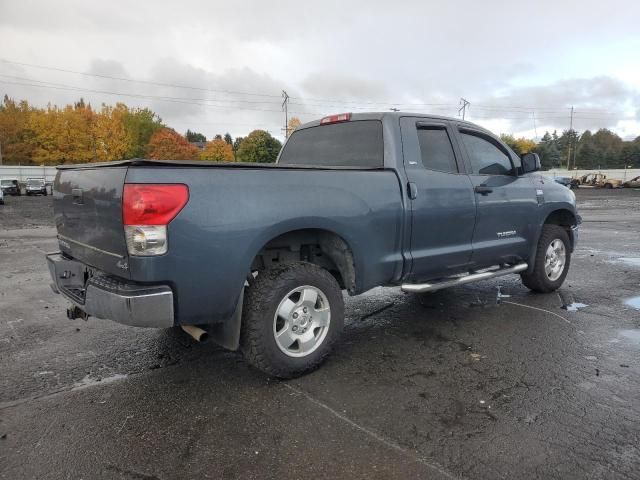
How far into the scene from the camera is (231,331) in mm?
3301

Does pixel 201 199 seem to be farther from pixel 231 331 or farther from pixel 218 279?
pixel 231 331

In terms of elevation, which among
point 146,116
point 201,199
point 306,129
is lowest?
point 201,199

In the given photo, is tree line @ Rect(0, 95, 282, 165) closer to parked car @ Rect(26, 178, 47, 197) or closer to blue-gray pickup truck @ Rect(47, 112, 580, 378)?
parked car @ Rect(26, 178, 47, 197)

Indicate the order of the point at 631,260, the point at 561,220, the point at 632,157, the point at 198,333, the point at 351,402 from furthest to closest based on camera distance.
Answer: the point at 632,157, the point at 631,260, the point at 561,220, the point at 198,333, the point at 351,402

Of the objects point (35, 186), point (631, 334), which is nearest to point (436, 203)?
point (631, 334)

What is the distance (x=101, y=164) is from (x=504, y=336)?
3.71m

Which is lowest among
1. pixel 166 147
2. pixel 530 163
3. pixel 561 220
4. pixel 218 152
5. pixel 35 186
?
pixel 35 186

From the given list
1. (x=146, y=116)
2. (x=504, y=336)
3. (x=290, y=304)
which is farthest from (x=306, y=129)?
(x=146, y=116)

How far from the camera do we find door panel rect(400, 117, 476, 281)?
13.7 ft

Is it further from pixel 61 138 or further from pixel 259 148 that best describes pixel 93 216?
pixel 61 138

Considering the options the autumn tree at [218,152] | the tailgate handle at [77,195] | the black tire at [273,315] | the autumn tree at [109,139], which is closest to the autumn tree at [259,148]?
the autumn tree at [218,152]

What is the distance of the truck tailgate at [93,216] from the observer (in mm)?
2919

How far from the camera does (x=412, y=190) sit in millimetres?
4082

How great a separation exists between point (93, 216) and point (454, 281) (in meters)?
3.08
